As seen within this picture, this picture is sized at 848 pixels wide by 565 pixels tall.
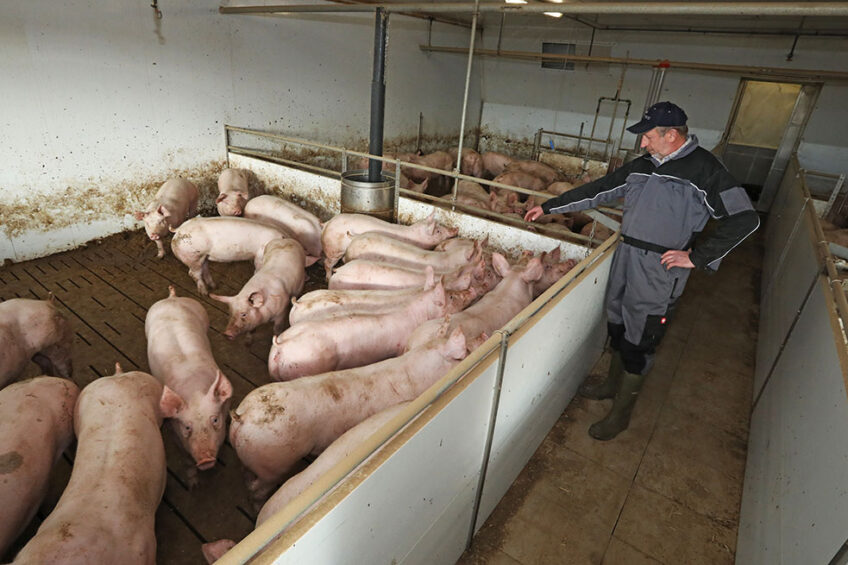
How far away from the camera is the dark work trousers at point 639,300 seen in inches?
115

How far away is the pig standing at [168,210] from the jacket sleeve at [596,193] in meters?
3.82

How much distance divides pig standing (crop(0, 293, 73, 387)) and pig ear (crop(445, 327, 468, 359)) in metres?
2.52

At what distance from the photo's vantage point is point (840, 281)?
→ 257cm

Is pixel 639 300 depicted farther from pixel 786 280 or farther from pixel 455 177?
pixel 786 280

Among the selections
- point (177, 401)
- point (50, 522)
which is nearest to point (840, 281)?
point (177, 401)

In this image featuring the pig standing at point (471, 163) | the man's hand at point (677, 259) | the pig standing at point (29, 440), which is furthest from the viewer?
the pig standing at point (471, 163)

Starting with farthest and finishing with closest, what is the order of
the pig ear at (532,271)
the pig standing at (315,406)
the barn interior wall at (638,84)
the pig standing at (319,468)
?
the barn interior wall at (638,84), the pig ear at (532,271), the pig standing at (315,406), the pig standing at (319,468)

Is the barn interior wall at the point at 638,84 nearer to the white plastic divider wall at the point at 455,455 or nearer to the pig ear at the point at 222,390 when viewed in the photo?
the white plastic divider wall at the point at 455,455

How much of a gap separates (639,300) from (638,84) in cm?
877

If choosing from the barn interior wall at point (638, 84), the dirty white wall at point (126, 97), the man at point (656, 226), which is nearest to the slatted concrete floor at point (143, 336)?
the dirty white wall at point (126, 97)

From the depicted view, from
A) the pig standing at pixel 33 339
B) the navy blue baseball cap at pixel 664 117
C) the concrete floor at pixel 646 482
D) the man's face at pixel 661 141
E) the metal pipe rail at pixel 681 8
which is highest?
the metal pipe rail at pixel 681 8

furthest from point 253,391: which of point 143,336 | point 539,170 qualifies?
point 539,170

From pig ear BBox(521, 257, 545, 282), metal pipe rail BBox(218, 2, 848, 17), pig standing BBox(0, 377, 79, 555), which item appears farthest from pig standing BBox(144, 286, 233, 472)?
metal pipe rail BBox(218, 2, 848, 17)

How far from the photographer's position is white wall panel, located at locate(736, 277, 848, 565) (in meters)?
1.59
